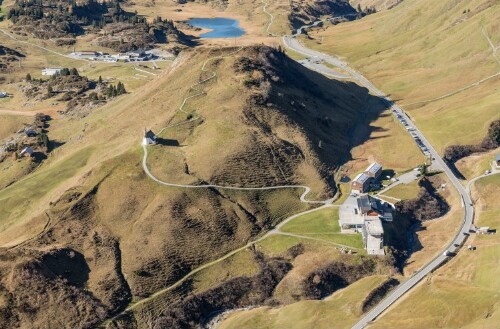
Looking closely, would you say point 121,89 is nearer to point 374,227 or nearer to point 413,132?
point 413,132

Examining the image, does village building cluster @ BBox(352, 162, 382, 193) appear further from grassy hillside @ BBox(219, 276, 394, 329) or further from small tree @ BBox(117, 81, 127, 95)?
small tree @ BBox(117, 81, 127, 95)

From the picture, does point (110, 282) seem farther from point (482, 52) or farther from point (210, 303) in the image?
point (482, 52)

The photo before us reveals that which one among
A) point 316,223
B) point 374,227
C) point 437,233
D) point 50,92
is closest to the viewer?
point 374,227

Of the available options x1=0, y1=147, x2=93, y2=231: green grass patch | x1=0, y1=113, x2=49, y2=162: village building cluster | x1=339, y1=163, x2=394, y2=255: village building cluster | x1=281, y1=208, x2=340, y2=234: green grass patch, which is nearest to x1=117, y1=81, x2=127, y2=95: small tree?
x1=0, y1=113, x2=49, y2=162: village building cluster

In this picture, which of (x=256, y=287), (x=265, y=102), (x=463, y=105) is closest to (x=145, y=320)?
(x=256, y=287)

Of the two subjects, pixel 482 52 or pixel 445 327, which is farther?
pixel 482 52

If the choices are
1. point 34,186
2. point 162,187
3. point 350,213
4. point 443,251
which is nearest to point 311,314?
point 350,213

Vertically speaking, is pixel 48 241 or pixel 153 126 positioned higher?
pixel 153 126
